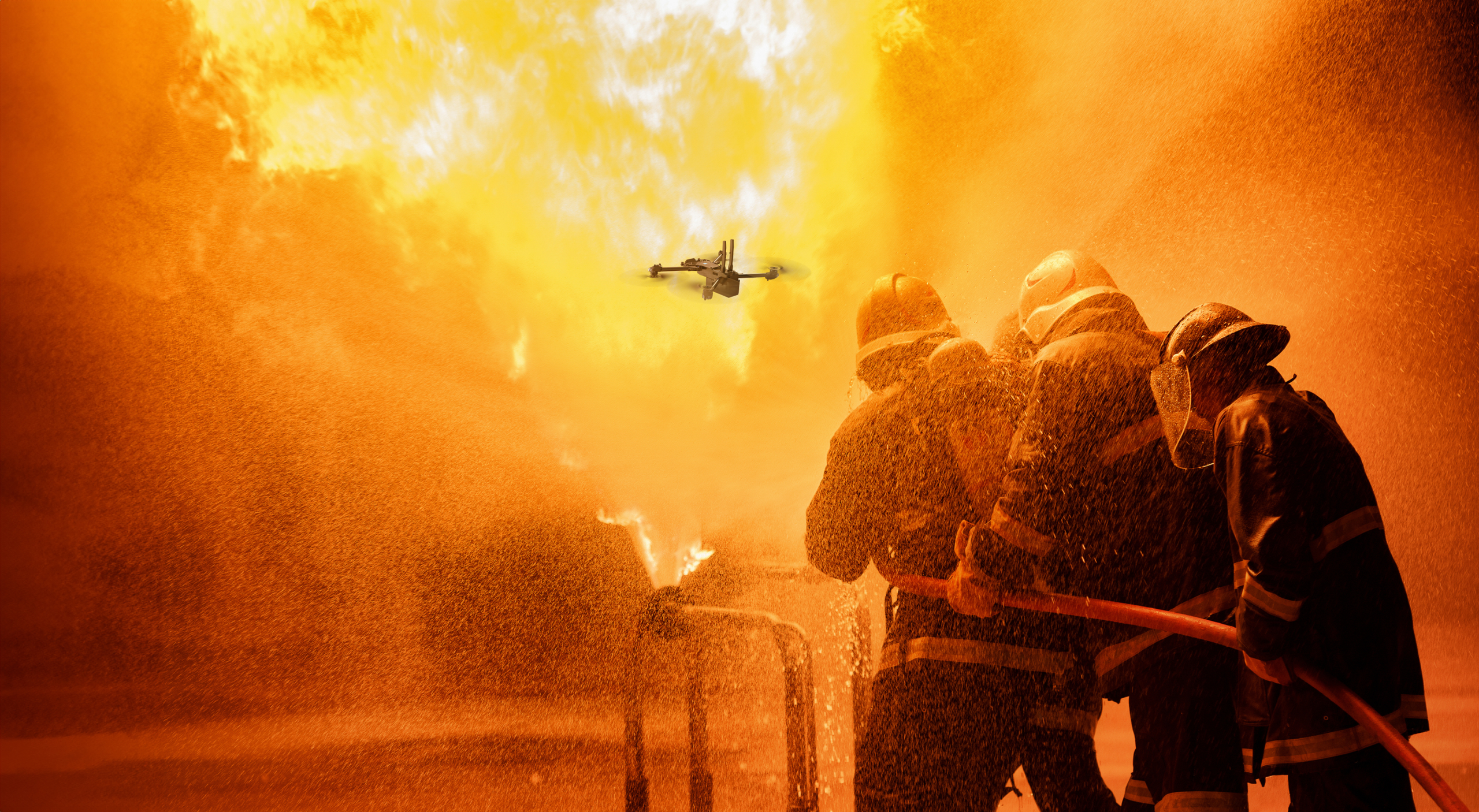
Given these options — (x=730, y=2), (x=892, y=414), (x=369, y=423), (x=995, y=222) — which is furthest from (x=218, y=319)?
(x=892, y=414)

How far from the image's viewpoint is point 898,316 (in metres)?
2.85

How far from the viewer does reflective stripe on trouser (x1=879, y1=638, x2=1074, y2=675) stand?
92.1 inches

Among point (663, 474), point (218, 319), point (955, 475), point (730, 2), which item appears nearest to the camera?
point (955, 475)

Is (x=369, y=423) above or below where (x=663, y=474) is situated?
above

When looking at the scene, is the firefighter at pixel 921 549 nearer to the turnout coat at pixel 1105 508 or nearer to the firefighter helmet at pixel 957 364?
the firefighter helmet at pixel 957 364

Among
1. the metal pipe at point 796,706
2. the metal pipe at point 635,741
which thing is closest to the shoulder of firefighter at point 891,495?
the metal pipe at point 796,706

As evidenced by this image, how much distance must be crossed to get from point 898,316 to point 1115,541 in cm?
100

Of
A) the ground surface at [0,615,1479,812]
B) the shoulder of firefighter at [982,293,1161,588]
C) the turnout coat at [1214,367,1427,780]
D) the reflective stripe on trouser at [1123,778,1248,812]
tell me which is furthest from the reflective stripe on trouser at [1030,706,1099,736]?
the ground surface at [0,615,1479,812]

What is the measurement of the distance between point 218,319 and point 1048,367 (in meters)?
9.79

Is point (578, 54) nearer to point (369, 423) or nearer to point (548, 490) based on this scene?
point (369, 423)

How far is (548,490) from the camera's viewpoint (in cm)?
1165

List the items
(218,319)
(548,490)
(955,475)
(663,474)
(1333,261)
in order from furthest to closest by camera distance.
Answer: (548,490), (218,319), (663,474), (1333,261), (955,475)

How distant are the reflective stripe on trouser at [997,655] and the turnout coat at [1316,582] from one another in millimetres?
523

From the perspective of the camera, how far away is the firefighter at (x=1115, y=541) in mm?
2217
